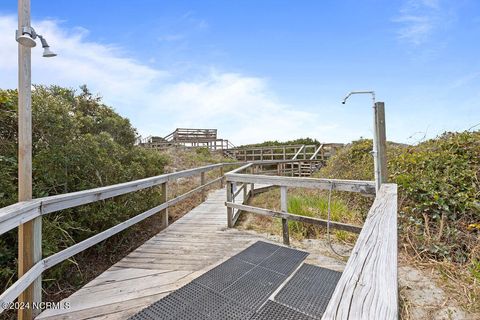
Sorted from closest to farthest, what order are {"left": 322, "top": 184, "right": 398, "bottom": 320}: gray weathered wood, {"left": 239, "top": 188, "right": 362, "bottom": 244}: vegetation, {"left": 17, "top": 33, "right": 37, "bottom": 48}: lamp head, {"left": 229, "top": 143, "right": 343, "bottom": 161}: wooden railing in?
{"left": 322, "top": 184, "right": 398, "bottom": 320}: gray weathered wood → {"left": 17, "top": 33, "right": 37, "bottom": 48}: lamp head → {"left": 239, "top": 188, "right": 362, "bottom": 244}: vegetation → {"left": 229, "top": 143, "right": 343, "bottom": 161}: wooden railing

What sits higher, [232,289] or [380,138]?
[380,138]

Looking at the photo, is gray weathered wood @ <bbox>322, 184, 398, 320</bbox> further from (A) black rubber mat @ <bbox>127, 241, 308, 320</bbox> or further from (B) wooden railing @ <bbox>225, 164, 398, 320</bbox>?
(A) black rubber mat @ <bbox>127, 241, 308, 320</bbox>

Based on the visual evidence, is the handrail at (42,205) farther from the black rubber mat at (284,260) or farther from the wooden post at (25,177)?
the black rubber mat at (284,260)

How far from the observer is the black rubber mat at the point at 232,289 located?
1.76 meters

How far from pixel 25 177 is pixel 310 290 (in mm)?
2419

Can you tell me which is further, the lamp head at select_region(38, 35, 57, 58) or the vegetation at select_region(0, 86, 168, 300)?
the vegetation at select_region(0, 86, 168, 300)

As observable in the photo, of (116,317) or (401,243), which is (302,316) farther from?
(401,243)

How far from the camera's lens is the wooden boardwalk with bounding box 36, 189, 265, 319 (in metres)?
1.85

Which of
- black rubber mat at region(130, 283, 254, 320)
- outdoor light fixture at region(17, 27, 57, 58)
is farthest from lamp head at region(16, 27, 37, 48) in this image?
black rubber mat at region(130, 283, 254, 320)

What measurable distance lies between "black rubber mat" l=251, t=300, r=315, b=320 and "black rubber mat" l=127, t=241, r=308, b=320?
0.05 meters

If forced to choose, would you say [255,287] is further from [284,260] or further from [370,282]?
[370,282]

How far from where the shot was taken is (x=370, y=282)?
0.73m

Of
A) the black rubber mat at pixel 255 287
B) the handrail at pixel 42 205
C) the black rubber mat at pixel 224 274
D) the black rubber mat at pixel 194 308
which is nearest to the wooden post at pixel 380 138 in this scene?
the black rubber mat at pixel 255 287

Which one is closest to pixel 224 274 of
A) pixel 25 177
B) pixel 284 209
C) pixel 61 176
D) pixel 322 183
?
pixel 284 209
